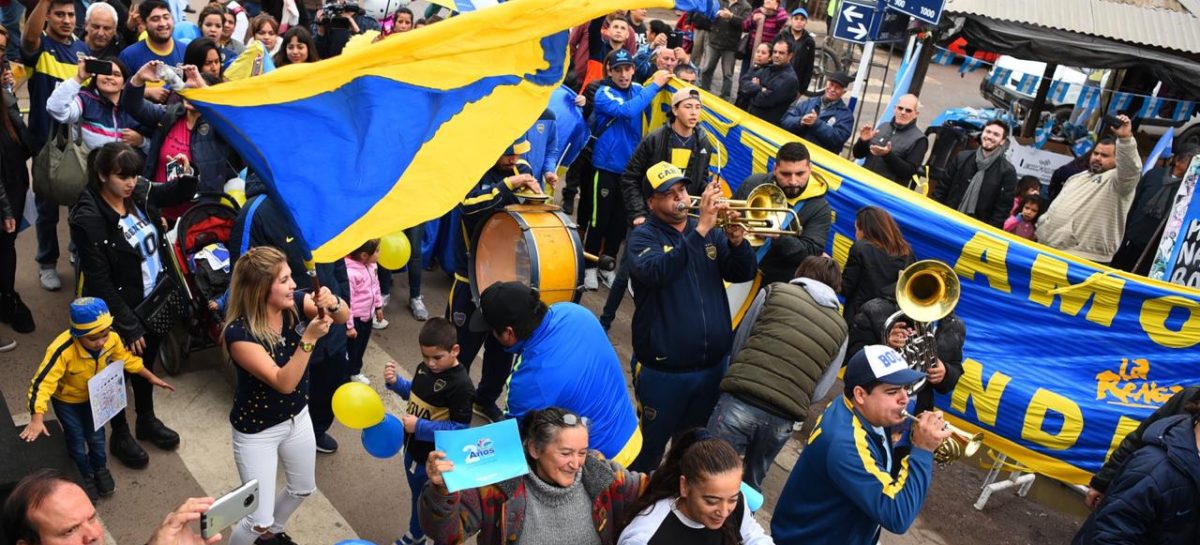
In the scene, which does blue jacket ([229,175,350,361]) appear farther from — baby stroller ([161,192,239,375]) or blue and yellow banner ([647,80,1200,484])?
blue and yellow banner ([647,80,1200,484])

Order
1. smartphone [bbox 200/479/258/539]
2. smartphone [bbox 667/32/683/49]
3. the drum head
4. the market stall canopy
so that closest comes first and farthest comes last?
smartphone [bbox 200/479/258/539]
the drum head
the market stall canopy
smartphone [bbox 667/32/683/49]

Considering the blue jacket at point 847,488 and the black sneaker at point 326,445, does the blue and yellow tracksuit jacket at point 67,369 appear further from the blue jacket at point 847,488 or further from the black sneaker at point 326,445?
the blue jacket at point 847,488

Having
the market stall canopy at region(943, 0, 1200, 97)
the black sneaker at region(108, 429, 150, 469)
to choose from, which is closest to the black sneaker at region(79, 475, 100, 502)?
the black sneaker at region(108, 429, 150, 469)

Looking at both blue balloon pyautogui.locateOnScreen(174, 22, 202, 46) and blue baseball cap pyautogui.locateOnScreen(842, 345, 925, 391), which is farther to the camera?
blue balloon pyautogui.locateOnScreen(174, 22, 202, 46)

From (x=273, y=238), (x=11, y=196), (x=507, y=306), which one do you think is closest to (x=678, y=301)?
(x=507, y=306)

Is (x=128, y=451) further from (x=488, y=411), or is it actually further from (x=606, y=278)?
(x=606, y=278)

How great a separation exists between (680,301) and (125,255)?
3.12 meters

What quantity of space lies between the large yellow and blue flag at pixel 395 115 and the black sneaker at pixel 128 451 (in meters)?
2.52

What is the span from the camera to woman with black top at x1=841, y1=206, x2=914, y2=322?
6.32 metres

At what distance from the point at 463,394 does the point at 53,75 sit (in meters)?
4.74

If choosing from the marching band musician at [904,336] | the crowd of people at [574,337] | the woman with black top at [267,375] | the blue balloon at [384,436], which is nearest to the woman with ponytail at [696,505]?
the crowd of people at [574,337]

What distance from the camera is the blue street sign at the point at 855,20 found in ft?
35.6

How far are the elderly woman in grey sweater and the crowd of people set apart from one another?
0.03 feet

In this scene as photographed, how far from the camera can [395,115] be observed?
14.2 ft
